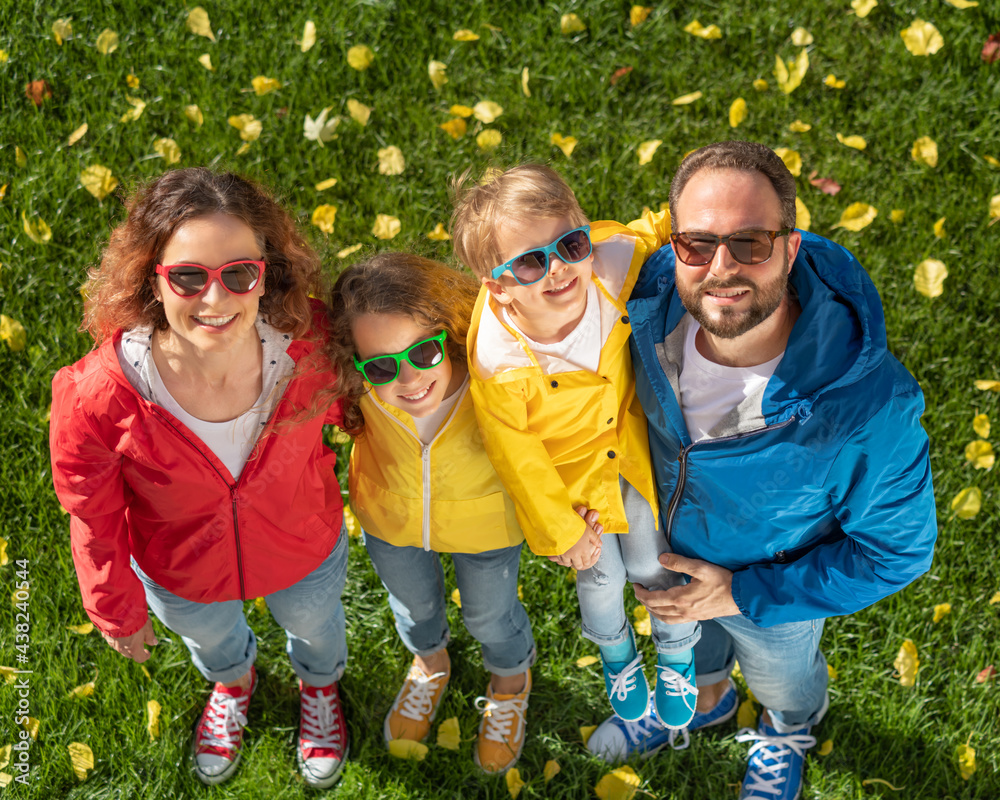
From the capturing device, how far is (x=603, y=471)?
245 centimetres

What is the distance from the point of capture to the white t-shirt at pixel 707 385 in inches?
84.8

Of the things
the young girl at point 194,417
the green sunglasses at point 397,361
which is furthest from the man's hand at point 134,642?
the green sunglasses at point 397,361

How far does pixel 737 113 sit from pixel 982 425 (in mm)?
1817

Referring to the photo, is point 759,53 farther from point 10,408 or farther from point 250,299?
point 10,408

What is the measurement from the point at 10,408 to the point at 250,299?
2177 millimetres

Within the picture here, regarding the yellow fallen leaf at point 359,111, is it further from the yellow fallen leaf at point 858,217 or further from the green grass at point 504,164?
the yellow fallen leaf at point 858,217

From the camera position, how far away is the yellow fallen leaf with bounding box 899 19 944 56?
163 inches

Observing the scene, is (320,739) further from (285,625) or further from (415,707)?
(285,625)

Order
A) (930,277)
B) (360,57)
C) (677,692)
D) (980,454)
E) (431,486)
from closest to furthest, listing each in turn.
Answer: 1. (431,486)
2. (677,692)
3. (980,454)
4. (930,277)
5. (360,57)

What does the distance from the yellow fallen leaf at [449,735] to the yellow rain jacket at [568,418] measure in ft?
3.51

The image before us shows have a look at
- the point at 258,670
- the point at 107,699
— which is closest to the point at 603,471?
the point at 258,670

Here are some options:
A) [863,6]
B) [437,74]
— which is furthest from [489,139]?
[863,6]

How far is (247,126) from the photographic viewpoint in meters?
4.23

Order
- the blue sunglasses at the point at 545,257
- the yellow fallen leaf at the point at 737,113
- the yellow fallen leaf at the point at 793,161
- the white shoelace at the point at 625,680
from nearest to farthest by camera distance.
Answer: the blue sunglasses at the point at 545,257
the white shoelace at the point at 625,680
the yellow fallen leaf at the point at 793,161
the yellow fallen leaf at the point at 737,113
